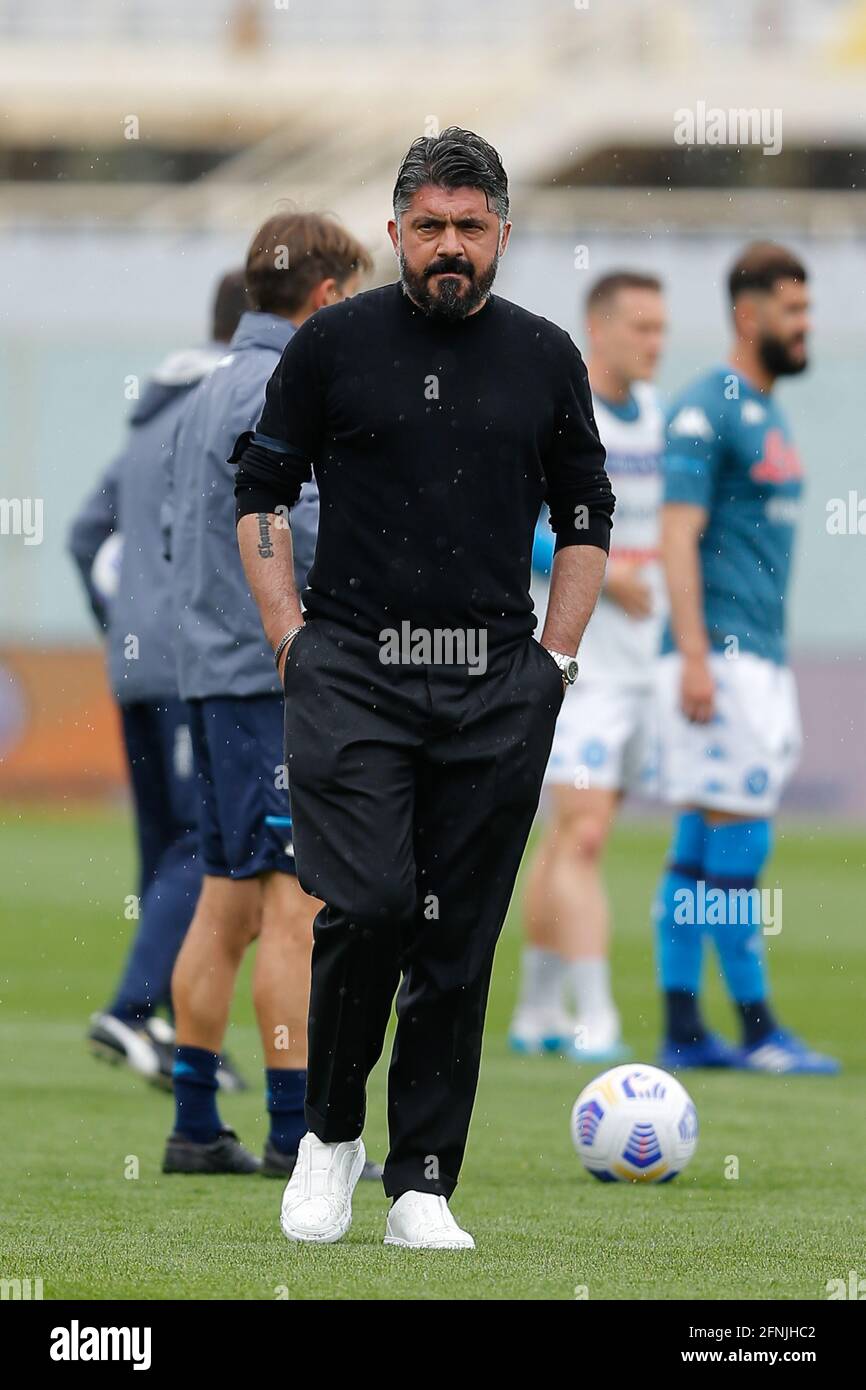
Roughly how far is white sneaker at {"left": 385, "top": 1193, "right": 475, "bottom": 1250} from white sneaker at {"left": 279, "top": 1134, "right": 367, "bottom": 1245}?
10 centimetres

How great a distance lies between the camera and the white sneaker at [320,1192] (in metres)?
4.66

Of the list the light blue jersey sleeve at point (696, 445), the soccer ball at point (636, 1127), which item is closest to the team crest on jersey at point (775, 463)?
the light blue jersey sleeve at point (696, 445)

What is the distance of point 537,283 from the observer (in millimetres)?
27469

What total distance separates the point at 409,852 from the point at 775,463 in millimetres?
3789

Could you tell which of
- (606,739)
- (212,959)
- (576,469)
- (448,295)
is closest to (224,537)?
(212,959)

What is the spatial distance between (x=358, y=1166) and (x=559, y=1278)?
62 centimetres

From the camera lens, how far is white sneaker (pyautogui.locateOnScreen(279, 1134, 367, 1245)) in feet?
15.3

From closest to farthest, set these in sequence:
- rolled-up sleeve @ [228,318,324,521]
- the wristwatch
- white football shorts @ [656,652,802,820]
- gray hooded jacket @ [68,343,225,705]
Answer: rolled-up sleeve @ [228,318,324,521]
the wristwatch
gray hooded jacket @ [68,343,225,705]
white football shorts @ [656,652,802,820]

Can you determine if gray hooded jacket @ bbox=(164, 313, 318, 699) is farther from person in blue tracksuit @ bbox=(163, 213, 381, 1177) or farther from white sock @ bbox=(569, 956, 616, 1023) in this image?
white sock @ bbox=(569, 956, 616, 1023)

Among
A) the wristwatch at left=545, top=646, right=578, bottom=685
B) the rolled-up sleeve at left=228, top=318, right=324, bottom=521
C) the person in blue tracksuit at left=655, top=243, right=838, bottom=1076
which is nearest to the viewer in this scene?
the rolled-up sleeve at left=228, top=318, right=324, bottom=521

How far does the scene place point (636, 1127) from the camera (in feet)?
18.5

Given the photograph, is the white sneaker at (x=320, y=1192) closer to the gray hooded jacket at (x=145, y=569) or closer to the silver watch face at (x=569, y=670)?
the silver watch face at (x=569, y=670)

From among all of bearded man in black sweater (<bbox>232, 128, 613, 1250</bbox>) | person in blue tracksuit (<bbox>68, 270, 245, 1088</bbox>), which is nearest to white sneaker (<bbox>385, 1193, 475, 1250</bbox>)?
bearded man in black sweater (<bbox>232, 128, 613, 1250</bbox>)
